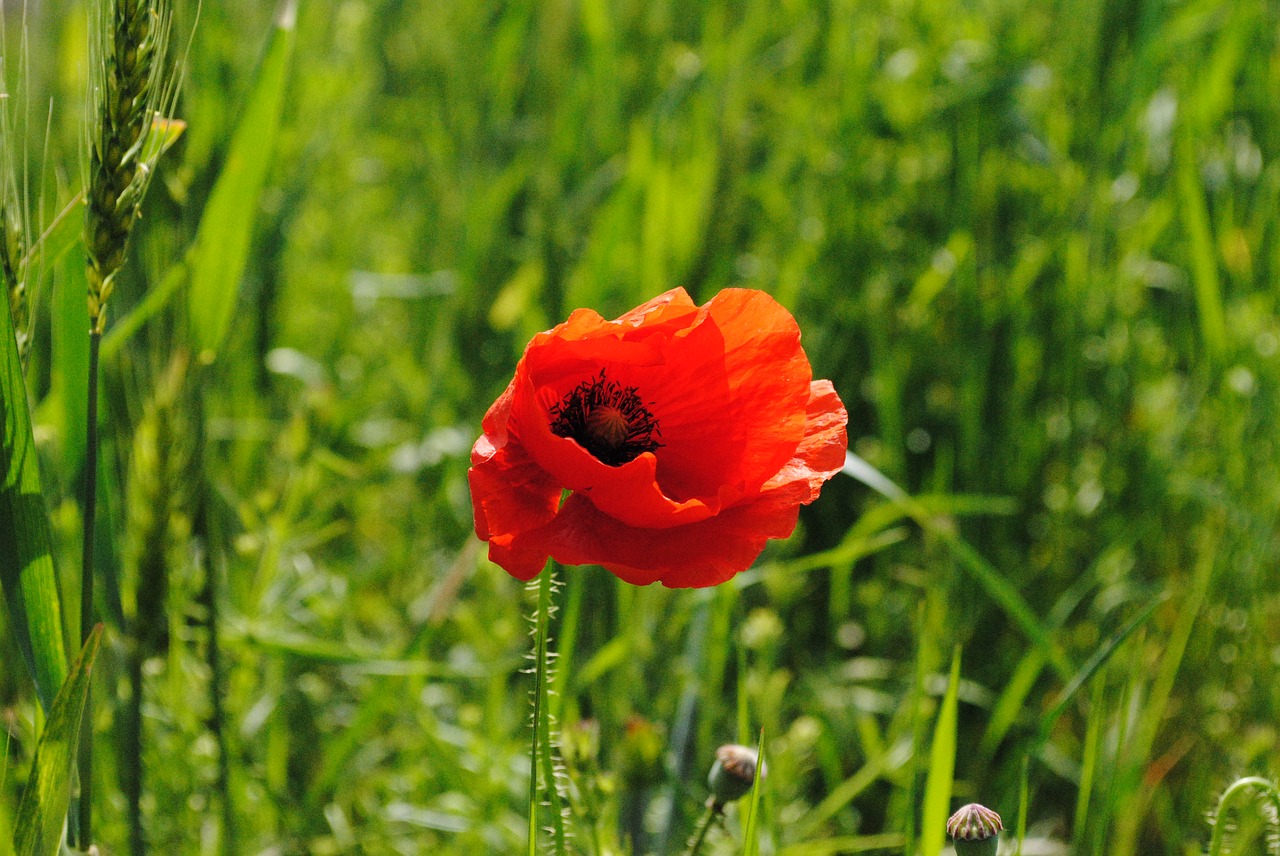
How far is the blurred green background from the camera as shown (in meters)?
1.43

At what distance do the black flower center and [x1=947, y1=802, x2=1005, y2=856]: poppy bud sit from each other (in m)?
0.35

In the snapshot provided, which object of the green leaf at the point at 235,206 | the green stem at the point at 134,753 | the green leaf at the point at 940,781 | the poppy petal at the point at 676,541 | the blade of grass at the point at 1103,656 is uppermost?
the green leaf at the point at 235,206

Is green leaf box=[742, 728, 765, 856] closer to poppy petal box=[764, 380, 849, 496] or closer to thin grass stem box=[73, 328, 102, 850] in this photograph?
poppy petal box=[764, 380, 849, 496]

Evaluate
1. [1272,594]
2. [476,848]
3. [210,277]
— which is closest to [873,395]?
[1272,594]

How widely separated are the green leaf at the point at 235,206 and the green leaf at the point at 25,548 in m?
0.38

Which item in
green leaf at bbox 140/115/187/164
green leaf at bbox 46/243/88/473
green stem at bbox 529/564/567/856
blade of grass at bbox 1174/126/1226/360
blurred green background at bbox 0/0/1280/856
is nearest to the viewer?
green stem at bbox 529/564/567/856

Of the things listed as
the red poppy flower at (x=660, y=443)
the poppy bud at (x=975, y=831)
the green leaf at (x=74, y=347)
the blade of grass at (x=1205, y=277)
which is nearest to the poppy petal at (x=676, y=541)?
the red poppy flower at (x=660, y=443)

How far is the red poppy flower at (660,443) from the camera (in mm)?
798

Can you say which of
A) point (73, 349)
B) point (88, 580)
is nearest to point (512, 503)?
point (88, 580)

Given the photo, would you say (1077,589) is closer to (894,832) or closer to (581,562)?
(894,832)

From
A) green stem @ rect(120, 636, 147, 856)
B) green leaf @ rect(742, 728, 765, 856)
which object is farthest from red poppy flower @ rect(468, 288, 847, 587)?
green stem @ rect(120, 636, 147, 856)

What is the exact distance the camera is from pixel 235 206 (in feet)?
4.20

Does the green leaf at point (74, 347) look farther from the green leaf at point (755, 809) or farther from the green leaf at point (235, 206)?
the green leaf at point (755, 809)

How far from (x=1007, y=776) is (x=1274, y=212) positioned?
1.22m
